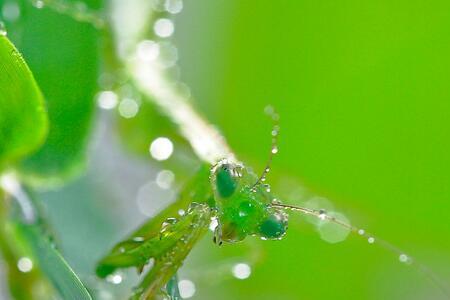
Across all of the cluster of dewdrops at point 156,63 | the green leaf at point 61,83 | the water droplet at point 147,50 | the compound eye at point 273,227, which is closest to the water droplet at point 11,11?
the green leaf at point 61,83

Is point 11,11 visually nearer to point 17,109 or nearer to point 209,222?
point 17,109

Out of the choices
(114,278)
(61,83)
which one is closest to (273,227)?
(114,278)

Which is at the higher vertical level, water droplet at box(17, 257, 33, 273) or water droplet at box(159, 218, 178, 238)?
water droplet at box(159, 218, 178, 238)

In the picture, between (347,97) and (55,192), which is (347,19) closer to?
(347,97)

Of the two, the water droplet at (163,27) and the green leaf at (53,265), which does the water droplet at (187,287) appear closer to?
the green leaf at (53,265)

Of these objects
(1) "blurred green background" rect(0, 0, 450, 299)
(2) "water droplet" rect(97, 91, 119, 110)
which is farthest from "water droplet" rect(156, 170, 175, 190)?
(2) "water droplet" rect(97, 91, 119, 110)

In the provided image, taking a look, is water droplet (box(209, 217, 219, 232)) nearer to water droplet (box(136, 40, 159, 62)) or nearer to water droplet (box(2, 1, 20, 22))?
water droplet (box(2, 1, 20, 22))
